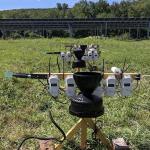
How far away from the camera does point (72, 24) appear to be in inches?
4208

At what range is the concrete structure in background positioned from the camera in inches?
4200

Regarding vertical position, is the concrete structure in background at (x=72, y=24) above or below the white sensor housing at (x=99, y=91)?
below

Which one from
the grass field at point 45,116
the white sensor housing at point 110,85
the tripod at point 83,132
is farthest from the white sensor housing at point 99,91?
the grass field at point 45,116

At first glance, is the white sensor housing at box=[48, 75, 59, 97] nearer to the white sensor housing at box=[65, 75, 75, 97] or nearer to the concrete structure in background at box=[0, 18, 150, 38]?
the white sensor housing at box=[65, 75, 75, 97]

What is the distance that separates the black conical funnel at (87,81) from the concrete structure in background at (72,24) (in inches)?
3923

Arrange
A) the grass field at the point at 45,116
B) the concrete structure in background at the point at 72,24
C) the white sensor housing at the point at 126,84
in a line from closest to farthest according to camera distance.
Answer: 1. the white sensor housing at the point at 126,84
2. the grass field at the point at 45,116
3. the concrete structure in background at the point at 72,24

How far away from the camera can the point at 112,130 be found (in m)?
7.70

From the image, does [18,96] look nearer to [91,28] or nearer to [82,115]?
[82,115]

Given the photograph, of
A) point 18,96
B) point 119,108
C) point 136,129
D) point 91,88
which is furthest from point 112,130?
point 18,96

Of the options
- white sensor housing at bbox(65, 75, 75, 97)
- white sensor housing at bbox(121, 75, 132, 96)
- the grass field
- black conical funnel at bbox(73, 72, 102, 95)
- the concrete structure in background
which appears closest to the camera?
black conical funnel at bbox(73, 72, 102, 95)

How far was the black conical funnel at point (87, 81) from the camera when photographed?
5223 millimetres

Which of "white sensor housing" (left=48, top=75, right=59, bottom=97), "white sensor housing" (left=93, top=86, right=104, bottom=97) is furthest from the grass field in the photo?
"white sensor housing" (left=93, top=86, right=104, bottom=97)

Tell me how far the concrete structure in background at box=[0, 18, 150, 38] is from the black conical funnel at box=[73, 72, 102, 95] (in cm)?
9965

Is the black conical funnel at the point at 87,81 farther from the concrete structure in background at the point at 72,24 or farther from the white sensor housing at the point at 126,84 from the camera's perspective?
the concrete structure in background at the point at 72,24
